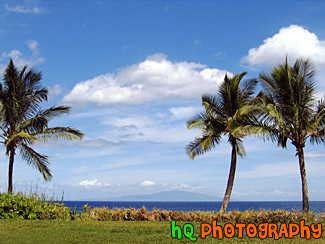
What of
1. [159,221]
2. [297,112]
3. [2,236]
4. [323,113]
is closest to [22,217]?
[2,236]

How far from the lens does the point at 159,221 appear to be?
49.4 feet

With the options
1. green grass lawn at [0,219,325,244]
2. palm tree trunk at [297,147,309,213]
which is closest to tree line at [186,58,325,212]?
palm tree trunk at [297,147,309,213]

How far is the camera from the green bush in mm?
15222

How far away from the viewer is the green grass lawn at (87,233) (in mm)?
10141

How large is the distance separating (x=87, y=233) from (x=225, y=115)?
1127 cm

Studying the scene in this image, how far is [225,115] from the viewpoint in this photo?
20.6m

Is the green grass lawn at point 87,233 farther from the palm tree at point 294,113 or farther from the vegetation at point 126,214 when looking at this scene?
the palm tree at point 294,113

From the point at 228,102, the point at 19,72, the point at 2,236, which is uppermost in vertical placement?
the point at 19,72

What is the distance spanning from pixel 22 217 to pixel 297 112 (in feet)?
40.9

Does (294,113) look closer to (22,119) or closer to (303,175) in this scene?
(303,175)

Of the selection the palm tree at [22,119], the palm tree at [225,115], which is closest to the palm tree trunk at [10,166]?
the palm tree at [22,119]

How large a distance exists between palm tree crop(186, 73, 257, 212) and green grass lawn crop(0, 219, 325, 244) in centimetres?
740


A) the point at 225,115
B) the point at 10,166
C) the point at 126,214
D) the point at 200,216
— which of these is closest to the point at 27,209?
the point at 126,214

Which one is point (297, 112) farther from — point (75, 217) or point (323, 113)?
point (75, 217)
